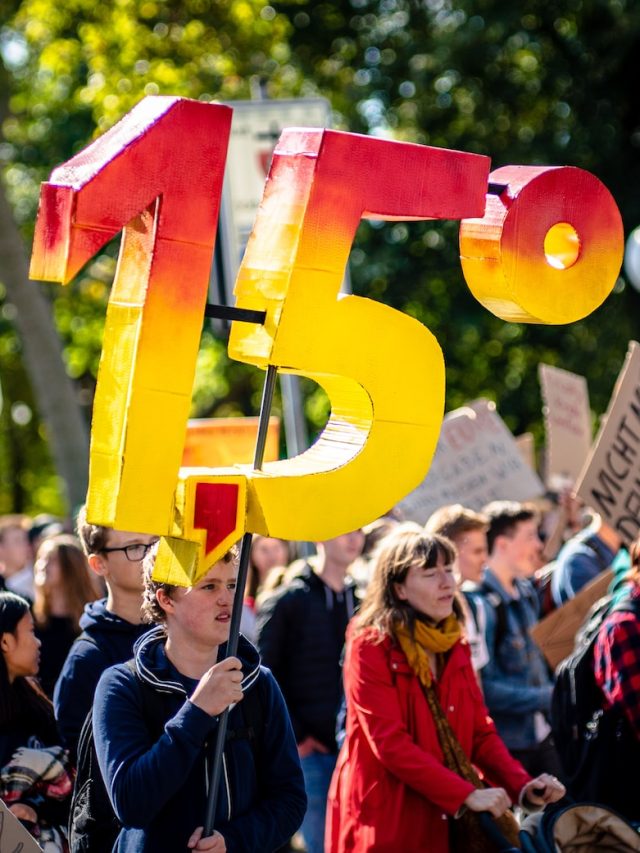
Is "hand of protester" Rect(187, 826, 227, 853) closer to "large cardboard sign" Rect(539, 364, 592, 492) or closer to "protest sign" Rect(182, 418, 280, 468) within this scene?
"protest sign" Rect(182, 418, 280, 468)

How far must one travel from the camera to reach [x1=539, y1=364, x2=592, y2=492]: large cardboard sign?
1016cm

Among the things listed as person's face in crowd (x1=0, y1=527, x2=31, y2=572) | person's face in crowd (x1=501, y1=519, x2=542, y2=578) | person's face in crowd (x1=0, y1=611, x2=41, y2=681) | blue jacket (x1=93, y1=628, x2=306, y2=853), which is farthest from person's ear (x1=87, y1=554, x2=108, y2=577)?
person's face in crowd (x1=0, y1=527, x2=31, y2=572)

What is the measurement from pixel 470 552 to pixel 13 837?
3.19 meters

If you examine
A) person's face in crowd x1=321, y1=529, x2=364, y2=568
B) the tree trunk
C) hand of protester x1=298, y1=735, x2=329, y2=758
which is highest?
person's face in crowd x1=321, y1=529, x2=364, y2=568

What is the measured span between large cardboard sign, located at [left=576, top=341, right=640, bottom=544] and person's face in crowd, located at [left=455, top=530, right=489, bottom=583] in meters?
0.79

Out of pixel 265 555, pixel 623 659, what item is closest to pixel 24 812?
pixel 623 659

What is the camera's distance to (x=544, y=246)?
3.84 meters

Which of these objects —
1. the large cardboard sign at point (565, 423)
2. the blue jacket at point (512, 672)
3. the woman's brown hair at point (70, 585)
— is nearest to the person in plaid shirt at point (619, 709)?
the blue jacket at point (512, 672)

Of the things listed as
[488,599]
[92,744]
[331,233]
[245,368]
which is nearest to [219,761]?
[92,744]

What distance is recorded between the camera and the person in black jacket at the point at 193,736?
347 cm

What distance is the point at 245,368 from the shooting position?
2334 centimetres

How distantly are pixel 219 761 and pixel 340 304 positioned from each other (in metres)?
1.17

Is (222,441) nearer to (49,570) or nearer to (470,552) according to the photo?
(470,552)

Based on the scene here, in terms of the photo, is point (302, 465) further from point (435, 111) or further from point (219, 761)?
point (435, 111)
